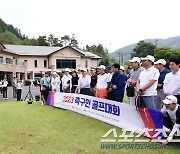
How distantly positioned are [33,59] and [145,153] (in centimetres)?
4930

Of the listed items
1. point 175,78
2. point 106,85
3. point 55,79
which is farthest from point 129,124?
point 55,79

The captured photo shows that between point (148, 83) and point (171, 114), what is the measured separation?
106cm

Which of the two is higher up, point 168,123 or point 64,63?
point 64,63

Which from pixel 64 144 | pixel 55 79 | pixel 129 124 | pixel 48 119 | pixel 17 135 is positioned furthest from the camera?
pixel 55 79

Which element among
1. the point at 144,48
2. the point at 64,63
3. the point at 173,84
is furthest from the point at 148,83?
the point at 144,48

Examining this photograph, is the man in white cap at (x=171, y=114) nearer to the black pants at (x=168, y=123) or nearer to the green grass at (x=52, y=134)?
the black pants at (x=168, y=123)

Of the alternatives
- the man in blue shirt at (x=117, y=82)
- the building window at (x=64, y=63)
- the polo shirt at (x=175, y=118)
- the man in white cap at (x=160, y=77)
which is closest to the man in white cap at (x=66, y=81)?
the man in blue shirt at (x=117, y=82)

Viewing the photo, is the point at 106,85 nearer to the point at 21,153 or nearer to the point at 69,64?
the point at 21,153

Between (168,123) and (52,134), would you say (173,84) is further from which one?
(52,134)

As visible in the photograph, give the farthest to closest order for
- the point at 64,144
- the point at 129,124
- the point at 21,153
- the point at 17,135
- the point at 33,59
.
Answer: the point at 33,59 < the point at 129,124 < the point at 17,135 < the point at 64,144 < the point at 21,153

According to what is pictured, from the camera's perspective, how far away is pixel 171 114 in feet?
18.9

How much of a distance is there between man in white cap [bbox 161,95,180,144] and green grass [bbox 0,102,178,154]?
397 millimetres

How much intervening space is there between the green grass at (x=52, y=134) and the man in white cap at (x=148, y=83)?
1076 mm

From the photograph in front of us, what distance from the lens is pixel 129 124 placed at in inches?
278
